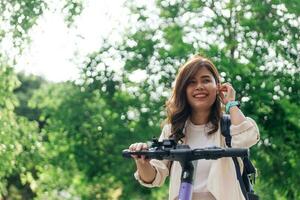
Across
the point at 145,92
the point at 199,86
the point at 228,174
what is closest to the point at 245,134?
the point at 228,174

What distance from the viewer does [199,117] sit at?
3301mm

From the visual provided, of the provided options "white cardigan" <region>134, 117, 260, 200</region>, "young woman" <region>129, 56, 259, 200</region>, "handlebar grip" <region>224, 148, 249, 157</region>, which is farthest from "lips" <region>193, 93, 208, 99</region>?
"handlebar grip" <region>224, 148, 249, 157</region>

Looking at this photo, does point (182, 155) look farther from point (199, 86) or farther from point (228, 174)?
point (199, 86)

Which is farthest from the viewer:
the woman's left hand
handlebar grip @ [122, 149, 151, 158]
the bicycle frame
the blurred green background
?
the blurred green background

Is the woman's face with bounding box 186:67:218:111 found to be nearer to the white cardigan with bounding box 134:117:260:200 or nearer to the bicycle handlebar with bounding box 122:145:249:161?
the white cardigan with bounding box 134:117:260:200

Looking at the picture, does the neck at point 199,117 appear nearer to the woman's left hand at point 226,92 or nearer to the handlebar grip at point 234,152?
the woman's left hand at point 226,92

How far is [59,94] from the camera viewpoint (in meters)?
12.8

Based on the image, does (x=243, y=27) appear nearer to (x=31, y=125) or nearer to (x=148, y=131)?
(x=148, y=131)

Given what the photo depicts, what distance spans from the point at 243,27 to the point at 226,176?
336 inches

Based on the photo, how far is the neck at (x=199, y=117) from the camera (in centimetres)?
327

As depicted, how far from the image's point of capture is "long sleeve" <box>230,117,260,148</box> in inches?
122

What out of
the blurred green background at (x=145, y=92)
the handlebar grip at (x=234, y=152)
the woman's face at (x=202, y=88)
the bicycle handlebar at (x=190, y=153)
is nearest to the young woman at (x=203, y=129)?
the woman's face at (x=202, y=88)

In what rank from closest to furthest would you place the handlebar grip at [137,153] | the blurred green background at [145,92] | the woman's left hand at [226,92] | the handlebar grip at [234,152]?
Result: the handlebar grip at [234,152], the handlebar grip at [137,153], the woman's left hand at [226,92], the blurred green background at [145,92]

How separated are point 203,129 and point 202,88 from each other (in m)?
0.20
